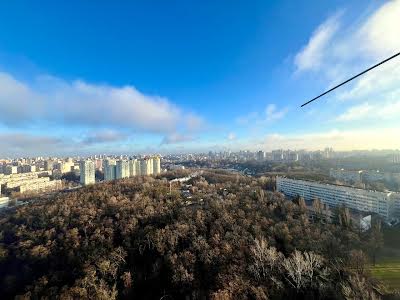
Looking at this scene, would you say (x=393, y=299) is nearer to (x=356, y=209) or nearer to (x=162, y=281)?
(x=162, y=281)

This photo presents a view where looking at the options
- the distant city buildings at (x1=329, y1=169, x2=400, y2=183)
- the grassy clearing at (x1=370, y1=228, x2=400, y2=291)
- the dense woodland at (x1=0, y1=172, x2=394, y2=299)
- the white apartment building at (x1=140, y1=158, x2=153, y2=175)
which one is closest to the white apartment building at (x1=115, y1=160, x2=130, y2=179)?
the white apartment building at (x1=140, y1=158, x2=153, y2=175)

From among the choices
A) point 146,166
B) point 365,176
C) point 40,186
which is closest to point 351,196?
point 365,176

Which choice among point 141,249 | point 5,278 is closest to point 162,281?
point 141,249

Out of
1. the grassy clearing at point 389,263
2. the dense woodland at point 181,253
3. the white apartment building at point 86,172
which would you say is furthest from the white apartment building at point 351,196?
the white apartment building at point 86,172

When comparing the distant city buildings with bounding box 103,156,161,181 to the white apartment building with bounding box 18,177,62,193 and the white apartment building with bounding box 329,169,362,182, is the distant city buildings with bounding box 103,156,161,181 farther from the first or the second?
the white apartment building with bounding box 329,169,362,182

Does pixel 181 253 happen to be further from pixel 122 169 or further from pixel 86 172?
pixel 86 172
